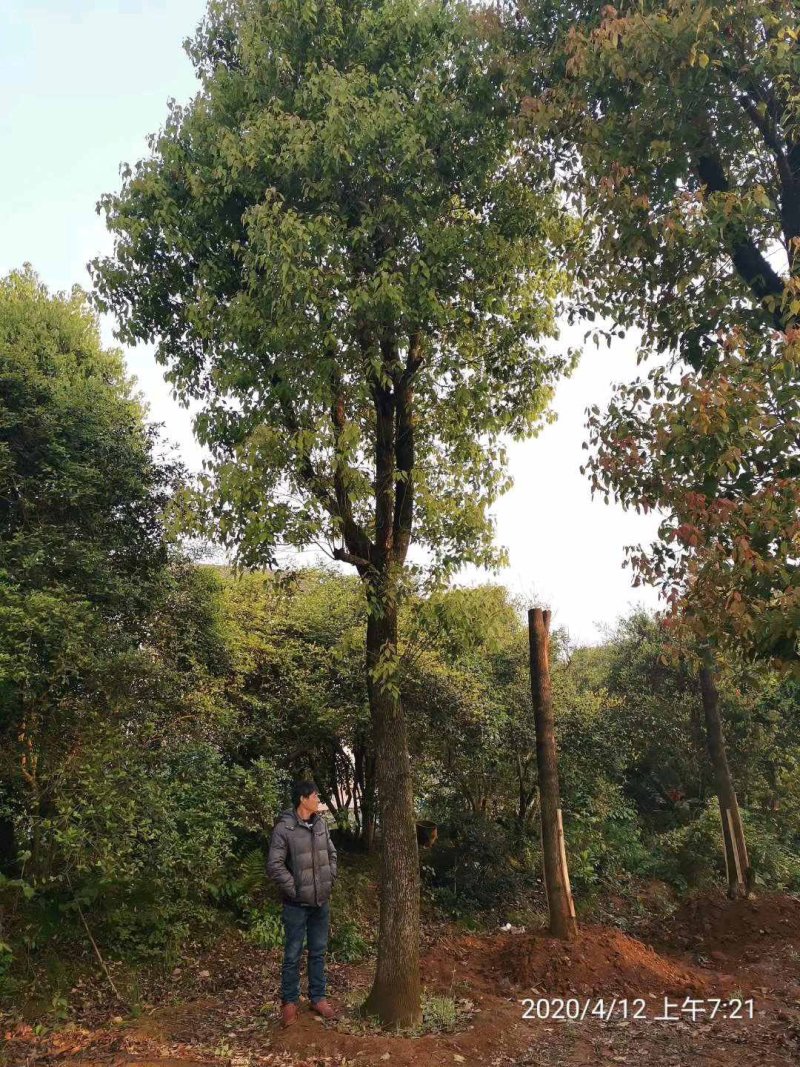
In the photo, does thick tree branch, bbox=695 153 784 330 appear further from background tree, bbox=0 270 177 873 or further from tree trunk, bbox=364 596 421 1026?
background tree, bbox=0 270 177 873

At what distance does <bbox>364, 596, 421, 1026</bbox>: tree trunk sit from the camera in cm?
627

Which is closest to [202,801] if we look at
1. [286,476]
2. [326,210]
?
[286,476]

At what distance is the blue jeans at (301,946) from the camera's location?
19.5 ft

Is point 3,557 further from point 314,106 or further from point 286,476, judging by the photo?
point 314,106

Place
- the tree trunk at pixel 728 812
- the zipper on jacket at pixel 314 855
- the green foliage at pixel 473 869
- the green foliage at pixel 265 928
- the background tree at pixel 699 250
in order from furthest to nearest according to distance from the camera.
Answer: the tree trunk at pixel 728 812
the green foliage at pixel 473 869
the green foliage at pixel 265 928
the zipper on jacket at pixel 314 855
the background tree at pixel 699 250

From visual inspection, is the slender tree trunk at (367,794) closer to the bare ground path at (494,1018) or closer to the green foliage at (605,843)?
the bare ground path at (494,1018)

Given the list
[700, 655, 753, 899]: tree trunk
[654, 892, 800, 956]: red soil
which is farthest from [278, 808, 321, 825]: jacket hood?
[700, 655, 753, 899]: tree trunk

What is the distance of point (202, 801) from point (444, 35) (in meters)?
8.48

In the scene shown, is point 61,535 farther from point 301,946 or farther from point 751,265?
point 751,265

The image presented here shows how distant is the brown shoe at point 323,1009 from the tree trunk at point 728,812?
25.0 ft

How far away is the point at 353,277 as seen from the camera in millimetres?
6797

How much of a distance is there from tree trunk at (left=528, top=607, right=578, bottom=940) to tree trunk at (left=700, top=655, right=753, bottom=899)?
322 centimetres

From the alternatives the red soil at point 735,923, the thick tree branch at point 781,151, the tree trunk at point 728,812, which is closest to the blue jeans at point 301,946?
the red soil at point 735,923

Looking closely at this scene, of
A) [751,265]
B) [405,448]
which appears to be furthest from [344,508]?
[751,265]
